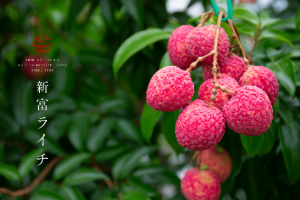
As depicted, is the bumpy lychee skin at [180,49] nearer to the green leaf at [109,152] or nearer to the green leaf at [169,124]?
the green leaf at [169,124]

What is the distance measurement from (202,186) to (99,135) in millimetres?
616

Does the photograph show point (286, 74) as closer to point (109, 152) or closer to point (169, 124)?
point (169, 124)

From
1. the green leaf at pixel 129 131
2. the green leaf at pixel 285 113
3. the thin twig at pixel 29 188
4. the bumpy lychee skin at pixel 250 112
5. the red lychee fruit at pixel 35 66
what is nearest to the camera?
the bumpy lychee skin at pixel 250 112

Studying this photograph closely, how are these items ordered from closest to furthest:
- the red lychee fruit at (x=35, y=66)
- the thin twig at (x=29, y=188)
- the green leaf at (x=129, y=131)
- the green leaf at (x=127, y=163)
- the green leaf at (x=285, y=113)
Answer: the green leaf at (x=285, y=113)
the thin twig at (x=29, y=188)
the green leaf at (x=127, y=163)
the green leaf at (x=129, y=131)
the red lychee fruit at (x=35, y=66)

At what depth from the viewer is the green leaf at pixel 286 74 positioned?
650mm

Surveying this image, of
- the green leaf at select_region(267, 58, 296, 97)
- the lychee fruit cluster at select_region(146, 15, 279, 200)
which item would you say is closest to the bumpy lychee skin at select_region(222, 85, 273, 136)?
the lychee fruit cluster at select_region(146, 15, 279, 200)

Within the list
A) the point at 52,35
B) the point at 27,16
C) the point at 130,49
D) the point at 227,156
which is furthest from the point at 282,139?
the point at 27,16

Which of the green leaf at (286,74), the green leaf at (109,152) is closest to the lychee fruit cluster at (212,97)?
the green leaf at (286,74)

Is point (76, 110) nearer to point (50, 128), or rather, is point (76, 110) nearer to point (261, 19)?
point (50, 128)

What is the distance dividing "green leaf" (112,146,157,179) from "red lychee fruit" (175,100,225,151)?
0.59 m

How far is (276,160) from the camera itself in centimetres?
90

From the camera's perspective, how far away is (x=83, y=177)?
97 cm

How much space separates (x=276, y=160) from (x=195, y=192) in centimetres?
40

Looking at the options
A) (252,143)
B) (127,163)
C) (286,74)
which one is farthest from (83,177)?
(286,74)
